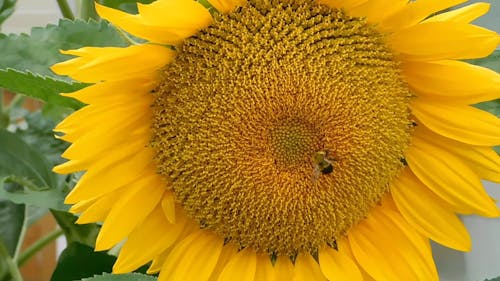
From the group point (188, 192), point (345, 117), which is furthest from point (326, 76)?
point (188, 192)

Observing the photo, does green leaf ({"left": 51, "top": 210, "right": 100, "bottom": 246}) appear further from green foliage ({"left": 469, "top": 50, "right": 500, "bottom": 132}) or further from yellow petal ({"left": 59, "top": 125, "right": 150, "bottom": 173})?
green foliage ({"left": 469, "top": 50, "right": 500, "bottom": 132})

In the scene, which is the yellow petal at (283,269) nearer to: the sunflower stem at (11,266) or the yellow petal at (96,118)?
the yellow petal at (96,118)

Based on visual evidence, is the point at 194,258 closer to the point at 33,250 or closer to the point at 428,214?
the point at 428,214

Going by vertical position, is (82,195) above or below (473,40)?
below

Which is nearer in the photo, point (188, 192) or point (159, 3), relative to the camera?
point (159, 3)

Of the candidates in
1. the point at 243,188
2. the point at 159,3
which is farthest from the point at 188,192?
the point at 159,3

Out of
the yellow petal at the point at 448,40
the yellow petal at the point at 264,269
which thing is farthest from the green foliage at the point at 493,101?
the yellow petal at the point at 264,269

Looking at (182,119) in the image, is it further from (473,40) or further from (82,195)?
(473,40)

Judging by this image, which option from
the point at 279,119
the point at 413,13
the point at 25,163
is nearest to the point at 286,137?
the point at 279,119
